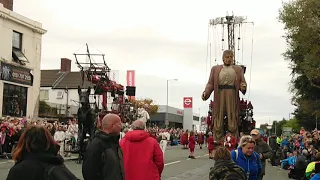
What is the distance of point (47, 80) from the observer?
210 ft

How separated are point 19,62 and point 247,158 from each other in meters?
30.5

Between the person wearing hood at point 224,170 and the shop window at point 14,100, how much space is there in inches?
1188

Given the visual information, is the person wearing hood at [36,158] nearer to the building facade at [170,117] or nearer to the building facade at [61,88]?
the building facade at [61,88]

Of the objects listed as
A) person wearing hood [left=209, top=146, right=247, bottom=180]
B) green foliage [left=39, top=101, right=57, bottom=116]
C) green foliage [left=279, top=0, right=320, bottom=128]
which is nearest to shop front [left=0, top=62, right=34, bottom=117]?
green foliage [left=39, top=101, right=57, bottom=116]

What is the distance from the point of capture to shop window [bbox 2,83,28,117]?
3438 cm

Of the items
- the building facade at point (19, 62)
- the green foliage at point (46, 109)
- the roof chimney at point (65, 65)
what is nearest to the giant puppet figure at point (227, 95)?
the building facade at point (19, 62)

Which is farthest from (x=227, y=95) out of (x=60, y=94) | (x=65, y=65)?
(x=65, y=65)

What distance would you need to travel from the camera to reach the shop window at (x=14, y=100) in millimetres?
34375

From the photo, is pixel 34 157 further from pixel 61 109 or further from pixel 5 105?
pixel 61 109

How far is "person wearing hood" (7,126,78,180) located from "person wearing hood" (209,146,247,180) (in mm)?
2419

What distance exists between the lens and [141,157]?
732 centimetres

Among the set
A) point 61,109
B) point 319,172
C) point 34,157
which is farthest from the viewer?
point 61,109

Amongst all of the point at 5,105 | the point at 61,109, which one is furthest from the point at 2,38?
the point at 61,109

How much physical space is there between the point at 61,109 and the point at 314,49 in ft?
107
